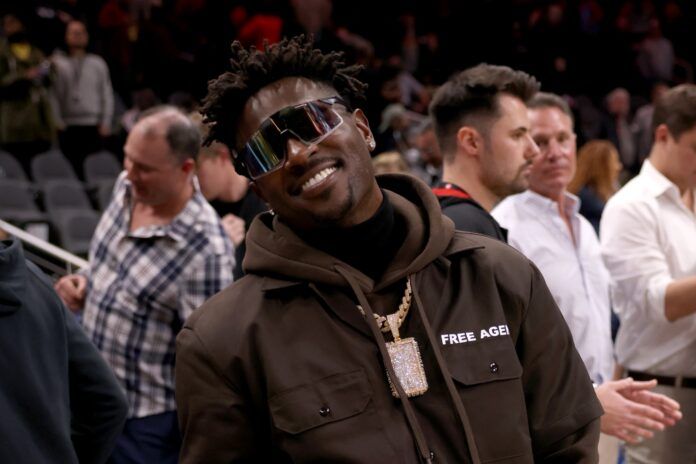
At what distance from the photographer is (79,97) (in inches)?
374

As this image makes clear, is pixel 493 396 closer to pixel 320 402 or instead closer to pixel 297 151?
pixel 320 402

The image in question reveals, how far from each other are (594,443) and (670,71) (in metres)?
13.2

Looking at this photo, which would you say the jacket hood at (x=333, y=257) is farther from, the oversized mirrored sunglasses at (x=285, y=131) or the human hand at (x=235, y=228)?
the human hand at (x=235, y=228)

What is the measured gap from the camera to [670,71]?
14.1m

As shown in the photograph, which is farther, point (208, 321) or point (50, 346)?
point (50, 346)

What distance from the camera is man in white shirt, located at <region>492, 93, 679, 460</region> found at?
3498mm

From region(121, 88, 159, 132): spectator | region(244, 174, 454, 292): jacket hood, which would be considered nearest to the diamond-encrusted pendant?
region(244, 174, 454, 292): jacket hood

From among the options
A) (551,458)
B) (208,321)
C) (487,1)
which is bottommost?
(551,458)

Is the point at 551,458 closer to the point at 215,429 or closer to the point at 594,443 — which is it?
the point at 594,443

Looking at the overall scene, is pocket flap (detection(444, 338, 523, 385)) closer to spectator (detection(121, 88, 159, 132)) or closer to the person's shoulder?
the person's shoulder

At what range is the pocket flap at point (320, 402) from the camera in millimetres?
1691

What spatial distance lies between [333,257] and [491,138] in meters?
1.52

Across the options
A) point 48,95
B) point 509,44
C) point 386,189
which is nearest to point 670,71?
point 509,44

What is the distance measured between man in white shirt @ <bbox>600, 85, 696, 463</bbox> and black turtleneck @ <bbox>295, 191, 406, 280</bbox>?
1692mm
